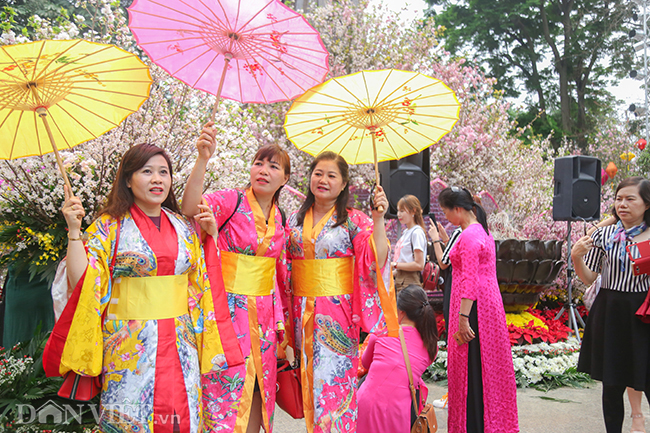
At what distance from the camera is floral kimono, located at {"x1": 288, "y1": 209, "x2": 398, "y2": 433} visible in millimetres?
2541

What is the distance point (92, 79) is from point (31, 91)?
0.24 meters

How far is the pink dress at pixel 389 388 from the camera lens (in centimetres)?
278

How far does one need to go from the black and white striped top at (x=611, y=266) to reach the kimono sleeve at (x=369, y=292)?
160cm

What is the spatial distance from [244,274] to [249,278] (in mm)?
32

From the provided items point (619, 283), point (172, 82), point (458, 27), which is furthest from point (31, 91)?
point (458, 27)

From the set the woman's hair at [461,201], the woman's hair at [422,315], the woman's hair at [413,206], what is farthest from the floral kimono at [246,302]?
the woman's hair at [413,206]

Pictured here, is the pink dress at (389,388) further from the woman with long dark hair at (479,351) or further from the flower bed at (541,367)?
the flower bed at (541,367)

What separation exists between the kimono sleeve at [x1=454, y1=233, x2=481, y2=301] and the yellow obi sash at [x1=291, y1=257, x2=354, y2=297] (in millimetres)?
885

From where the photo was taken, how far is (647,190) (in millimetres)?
3143

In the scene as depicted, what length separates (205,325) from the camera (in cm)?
215

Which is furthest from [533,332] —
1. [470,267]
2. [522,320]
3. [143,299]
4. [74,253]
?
[74,253]

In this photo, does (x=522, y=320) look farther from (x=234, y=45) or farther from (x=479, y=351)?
(x=234, y=45)

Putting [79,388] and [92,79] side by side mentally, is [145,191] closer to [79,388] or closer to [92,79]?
[92,79]

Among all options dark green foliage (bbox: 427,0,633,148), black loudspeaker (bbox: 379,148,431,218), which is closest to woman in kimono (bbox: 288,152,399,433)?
black loudspeaker (bbox: 379,148,431,218)
